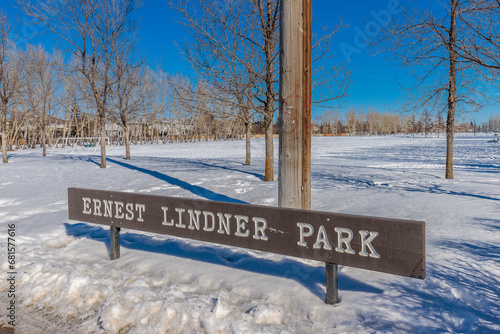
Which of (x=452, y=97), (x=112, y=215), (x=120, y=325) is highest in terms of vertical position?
(x=452, y=97)

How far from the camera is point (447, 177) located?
11172 mm

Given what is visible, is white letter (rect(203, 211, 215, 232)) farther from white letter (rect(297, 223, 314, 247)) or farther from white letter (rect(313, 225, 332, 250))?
white letter (rect(313, 225, 332, 250))

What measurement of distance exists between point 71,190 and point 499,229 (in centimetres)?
613

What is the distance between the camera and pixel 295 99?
3.95 metres

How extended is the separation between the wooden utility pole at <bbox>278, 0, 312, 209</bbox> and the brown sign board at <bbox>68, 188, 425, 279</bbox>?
95 cm

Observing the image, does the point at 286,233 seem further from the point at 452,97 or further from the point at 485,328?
the point at 452,97

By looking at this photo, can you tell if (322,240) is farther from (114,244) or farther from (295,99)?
(114,244)

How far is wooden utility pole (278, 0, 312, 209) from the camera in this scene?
3.88 metres

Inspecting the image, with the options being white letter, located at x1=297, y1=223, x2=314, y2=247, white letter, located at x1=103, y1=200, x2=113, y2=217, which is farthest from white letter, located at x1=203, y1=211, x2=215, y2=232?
white letter, located at x1=103, y1=200, x2=113, y2=217

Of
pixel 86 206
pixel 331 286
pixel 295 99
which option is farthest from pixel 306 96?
pixel 86 206

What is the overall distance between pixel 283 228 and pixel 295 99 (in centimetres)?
162

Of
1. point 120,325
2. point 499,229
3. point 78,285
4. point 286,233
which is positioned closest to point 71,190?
point 78,285

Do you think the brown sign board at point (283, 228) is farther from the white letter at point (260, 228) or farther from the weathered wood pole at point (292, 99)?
the weathered wood pole at point (292, 99)

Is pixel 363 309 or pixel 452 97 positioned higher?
pixel 452 97
